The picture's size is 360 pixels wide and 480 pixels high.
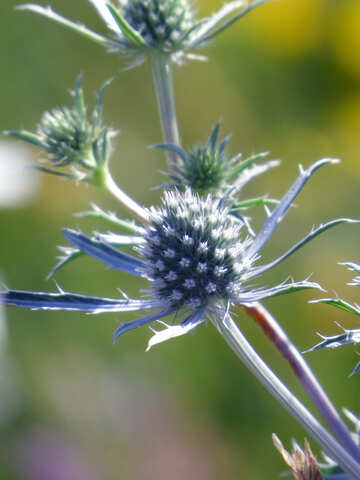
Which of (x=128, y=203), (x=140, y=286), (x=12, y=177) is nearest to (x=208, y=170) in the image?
(x=128, y=203)

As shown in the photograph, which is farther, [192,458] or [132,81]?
[132,81]

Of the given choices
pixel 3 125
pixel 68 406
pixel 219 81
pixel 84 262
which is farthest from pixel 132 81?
pixel 68 406

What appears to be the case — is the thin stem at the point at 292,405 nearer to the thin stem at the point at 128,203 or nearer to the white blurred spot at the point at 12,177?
the thin stem at the point at 128,203

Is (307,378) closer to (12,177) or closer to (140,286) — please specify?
(12,177)

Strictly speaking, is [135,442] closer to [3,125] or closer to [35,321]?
[35,321]

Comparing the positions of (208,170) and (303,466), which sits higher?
(208,170)

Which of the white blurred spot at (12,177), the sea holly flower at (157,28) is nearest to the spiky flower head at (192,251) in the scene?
the sea holly flower at (157,28)
